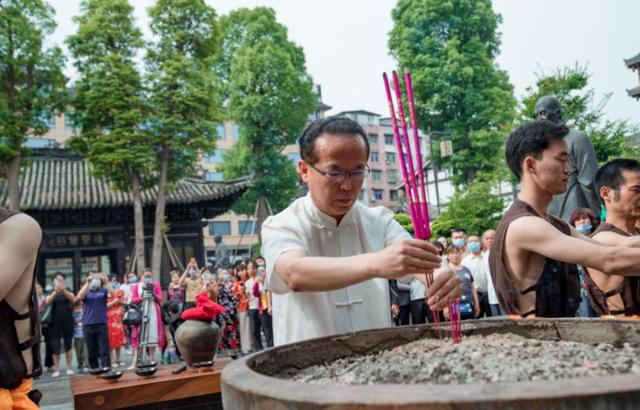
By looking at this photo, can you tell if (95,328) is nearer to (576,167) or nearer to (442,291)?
(576,167)

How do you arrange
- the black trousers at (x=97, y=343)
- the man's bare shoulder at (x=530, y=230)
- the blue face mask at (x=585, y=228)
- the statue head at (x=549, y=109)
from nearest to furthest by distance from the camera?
the man's bare shoulder at (x=530, y=230), the statue head at (x=549, y=109), the blue face mask at (x=585, y=228), the black trousers at (x=97, y=343)

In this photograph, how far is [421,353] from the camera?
1641 millimetres

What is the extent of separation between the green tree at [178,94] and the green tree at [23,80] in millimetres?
2855

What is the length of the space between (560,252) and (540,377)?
1.19 meters

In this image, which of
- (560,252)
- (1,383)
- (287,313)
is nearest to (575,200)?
(560,252)

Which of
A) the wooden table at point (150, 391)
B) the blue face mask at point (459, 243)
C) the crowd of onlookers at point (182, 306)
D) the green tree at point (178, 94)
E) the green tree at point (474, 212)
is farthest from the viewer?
the green tree at point (474, 212)

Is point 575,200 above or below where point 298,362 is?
above

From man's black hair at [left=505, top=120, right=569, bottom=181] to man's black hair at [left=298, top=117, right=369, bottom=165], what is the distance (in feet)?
3.03

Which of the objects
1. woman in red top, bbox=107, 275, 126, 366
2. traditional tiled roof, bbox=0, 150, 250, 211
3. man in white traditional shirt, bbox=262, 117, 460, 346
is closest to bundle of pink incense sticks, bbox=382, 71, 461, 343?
man in white traditional shirt, bbox=262, 117, 460, 346

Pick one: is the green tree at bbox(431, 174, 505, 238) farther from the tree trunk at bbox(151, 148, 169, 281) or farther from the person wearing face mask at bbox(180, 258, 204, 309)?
the person wearing face mask at bbox(180, 258, 204, 309)

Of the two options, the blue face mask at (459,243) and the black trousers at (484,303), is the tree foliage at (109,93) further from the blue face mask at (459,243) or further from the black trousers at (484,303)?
the black trousers at (484,303)

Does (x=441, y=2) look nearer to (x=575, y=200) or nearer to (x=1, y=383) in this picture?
(x=575, y=200)

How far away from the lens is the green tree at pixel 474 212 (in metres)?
18.9

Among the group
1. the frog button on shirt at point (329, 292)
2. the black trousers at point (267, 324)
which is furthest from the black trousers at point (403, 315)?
the frog button on shirt at point (329, 292)
